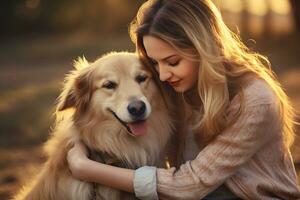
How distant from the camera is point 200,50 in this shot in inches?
127

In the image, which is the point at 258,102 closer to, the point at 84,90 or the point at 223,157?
the point at 223,157

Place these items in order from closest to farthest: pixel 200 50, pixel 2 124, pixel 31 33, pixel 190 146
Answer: pixel 200 50 → pixel 190 146 → pixel 2 124 → pixel 31 33

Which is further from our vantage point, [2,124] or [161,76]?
[2,124]

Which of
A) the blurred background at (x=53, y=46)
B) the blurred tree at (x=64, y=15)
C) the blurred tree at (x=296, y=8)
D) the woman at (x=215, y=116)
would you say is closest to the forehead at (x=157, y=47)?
the woman at (x=215, y=116)

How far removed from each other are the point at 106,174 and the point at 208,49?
0.86 meters

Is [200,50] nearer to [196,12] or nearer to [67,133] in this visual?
[196,12]

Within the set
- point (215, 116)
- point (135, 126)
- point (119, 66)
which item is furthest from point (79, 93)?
point (215, 116)

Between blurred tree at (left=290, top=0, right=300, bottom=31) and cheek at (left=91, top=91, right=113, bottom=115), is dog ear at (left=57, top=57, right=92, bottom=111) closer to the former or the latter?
cheek at (left=91, top=91, right=113, bottom=115)

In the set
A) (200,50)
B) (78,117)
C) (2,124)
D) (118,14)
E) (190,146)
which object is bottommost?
(118,14)

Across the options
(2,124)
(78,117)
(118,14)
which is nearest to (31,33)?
(118,14)

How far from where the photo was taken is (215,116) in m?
3.27

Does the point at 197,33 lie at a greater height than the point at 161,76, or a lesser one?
greater

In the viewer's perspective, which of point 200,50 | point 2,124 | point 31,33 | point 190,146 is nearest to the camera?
point 200,50

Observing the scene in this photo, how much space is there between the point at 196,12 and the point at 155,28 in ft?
0.75
